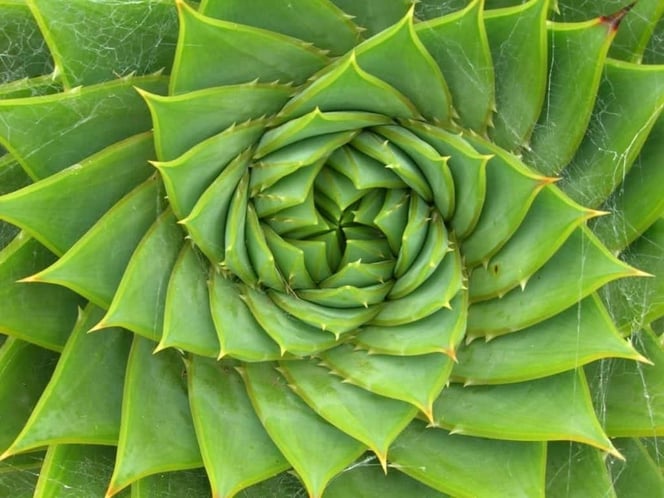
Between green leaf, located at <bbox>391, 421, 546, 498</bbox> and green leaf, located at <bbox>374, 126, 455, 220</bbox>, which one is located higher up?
green leaf, located at <bbox>374, 126, 455, 220</bbox>

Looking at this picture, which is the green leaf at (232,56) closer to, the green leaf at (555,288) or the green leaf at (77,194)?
the green leaf at (77,194)

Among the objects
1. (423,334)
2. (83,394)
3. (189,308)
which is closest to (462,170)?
(423,334)

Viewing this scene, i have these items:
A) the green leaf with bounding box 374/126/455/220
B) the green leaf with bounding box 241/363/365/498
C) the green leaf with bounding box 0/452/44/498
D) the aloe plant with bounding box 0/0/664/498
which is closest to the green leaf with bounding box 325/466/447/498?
the aloe plant with bounding box 0/0/664/498

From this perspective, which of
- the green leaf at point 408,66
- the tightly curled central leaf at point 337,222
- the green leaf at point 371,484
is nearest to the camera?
the green leaf at point 408,66

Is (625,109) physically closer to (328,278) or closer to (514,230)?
(514,230)

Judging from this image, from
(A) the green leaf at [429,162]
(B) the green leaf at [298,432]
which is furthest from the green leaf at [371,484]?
(A) the green leaf at [429,162]

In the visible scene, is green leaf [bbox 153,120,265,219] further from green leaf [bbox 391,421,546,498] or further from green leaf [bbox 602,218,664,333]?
green leaf [bbox 602,218,664,333]

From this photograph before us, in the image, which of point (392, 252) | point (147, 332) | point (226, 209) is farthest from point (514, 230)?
point (147, 332)

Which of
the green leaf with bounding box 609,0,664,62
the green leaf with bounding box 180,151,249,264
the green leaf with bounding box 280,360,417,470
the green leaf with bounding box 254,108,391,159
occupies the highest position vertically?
the green leaf with bounding box 609,0,664,62
